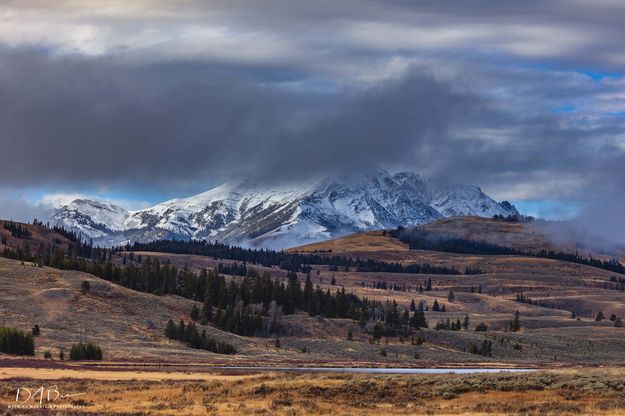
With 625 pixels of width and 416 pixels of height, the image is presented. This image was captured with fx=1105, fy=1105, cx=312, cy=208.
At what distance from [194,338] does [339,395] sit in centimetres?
9510

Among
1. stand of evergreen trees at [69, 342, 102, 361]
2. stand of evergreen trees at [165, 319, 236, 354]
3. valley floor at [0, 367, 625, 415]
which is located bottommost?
valley floor at [0, 367, 625, 415]

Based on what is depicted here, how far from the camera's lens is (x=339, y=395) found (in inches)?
3078

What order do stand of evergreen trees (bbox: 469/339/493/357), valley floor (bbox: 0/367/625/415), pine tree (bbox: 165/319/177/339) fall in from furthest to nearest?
stand of evergreen trees (bbox: 469/339/493/357) < pine tree (bbox: 165/319/177/339) < valley floor (bbox: 0/367/625/415)

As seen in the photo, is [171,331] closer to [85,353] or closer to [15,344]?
[85,353]

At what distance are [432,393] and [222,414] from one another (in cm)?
1821

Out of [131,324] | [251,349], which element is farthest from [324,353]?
[131,324]

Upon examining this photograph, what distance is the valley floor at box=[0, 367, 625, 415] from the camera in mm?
69188

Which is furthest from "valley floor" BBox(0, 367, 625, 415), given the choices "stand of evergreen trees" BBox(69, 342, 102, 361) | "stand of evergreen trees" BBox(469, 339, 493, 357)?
"stand of evergreen trees" BBox(469, 339, 493, 357)

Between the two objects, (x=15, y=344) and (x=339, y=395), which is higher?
(x=15, y=344)

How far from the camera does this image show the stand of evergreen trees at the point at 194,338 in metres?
166

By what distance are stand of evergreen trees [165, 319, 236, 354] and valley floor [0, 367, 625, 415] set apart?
7652 cm

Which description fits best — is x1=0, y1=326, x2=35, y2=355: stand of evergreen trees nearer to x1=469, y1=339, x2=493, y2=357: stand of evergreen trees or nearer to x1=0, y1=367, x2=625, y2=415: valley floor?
x1=0, y1=367, x2=625, y2=415: valley floor

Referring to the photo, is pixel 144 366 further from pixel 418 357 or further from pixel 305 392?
pixel 418 357

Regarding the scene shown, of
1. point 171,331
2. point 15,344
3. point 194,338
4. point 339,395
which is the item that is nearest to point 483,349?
point 194,338
